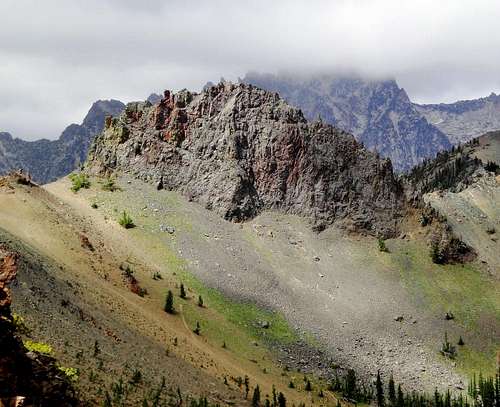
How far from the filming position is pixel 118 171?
3696 inches

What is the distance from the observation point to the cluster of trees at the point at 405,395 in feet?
192

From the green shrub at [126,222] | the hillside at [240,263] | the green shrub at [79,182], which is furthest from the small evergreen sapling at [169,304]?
the green shrub at [79,182]

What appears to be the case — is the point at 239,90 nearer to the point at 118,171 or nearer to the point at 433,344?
the point at 118,171

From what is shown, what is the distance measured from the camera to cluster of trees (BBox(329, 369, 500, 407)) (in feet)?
192

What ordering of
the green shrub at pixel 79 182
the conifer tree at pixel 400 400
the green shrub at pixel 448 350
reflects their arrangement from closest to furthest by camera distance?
the conifer tree at pixel 400 400, the green shrub at pixel 448 350, the green shrub at pixel 79 182

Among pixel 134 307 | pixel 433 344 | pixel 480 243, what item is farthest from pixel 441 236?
pixel 134 307

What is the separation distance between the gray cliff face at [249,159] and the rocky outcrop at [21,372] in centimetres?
6281

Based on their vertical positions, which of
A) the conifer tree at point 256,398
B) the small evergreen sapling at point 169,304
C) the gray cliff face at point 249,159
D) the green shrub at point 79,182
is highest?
the gray cliff face at point 249,159

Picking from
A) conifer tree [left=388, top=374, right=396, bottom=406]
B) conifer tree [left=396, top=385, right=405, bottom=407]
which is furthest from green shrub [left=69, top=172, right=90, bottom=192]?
conifer tree [left=396, top=385, right=405, bottom=407]

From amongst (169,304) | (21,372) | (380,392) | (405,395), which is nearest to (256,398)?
(169,304)

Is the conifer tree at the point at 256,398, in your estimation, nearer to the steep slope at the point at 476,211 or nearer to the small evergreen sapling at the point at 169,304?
the small evergreen sapling at the point at 169,304

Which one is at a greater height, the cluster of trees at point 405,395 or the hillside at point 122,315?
the hillside at point 122,315

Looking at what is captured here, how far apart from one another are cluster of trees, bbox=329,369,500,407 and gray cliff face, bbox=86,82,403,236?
3364 cm

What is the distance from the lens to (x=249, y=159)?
315 feet
